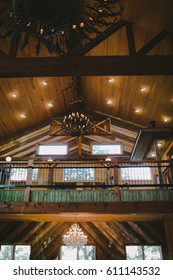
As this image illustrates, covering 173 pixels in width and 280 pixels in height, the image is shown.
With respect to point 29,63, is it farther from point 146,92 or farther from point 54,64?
point 146,92

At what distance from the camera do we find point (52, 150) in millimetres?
11109

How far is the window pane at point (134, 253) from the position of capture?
8312 millimetres

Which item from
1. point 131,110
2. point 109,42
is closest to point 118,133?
point 131,110

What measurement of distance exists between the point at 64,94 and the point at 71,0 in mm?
7985

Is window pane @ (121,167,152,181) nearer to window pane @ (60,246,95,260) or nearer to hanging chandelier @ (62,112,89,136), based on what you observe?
hanging chandelier @ (62,112,89,136)

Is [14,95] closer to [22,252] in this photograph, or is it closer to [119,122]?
[119,122]

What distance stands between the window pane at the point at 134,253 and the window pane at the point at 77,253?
4.08 feet

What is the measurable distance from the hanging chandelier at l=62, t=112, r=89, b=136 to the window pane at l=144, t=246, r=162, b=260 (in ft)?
16.2

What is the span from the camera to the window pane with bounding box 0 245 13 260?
838 centimetres

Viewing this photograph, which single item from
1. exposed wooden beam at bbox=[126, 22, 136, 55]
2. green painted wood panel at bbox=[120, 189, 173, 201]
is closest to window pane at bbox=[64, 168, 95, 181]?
green painted wood panel at bbox=[120, 189, 173, 201]

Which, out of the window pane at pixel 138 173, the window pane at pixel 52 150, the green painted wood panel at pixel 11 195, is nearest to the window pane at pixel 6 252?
the green painted wood panel at pixel 11 195

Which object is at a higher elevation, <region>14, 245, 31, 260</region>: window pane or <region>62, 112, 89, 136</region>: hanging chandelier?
<region>62, 112, 89, 136</region>: hanging chandelier

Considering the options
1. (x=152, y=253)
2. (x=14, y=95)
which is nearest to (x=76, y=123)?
(x=14, y=95)

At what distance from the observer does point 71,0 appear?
3258mm
